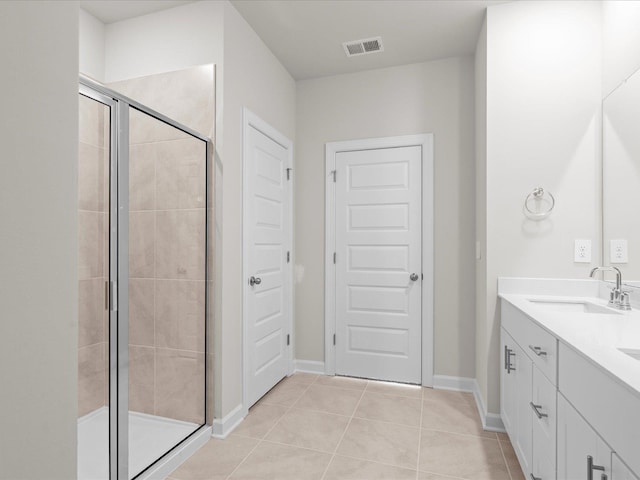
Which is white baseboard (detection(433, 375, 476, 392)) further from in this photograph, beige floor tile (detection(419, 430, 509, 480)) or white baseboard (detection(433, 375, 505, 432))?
beige floor tile (detection(419, 430, 509, 480))

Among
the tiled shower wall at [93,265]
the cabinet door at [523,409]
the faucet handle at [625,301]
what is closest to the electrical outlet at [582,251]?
the faucet handle at [625,301]

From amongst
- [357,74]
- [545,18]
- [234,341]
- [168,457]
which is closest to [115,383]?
[168,457]

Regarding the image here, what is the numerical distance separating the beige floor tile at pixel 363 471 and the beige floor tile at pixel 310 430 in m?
0.15

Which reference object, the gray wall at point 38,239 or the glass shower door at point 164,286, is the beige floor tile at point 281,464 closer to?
the glass shower door at point 164,286

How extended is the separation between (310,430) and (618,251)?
6.89 ft

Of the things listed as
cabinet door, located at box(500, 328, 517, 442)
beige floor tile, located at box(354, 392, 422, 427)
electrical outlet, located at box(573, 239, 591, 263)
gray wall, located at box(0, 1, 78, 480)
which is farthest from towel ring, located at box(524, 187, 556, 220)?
gray wall, located at box(0, 1, 78, 480)

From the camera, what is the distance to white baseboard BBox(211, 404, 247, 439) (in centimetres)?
223

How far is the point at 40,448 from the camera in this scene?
0.60 meters

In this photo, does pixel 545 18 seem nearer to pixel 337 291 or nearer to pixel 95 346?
pixel 337 291

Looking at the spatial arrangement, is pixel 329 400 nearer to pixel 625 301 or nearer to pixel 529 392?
pixel 529 392

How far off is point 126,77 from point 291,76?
Answer: 1418mm

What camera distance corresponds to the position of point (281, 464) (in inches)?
77.6

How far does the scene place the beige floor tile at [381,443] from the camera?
204 cm

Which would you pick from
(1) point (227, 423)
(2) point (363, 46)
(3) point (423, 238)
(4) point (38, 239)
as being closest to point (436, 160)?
(3) point (423, 238)
